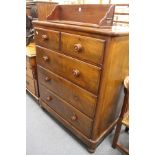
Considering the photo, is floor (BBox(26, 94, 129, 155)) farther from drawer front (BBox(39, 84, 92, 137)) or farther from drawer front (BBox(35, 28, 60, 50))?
drawer front (BBox(35, 28, 60, 50))

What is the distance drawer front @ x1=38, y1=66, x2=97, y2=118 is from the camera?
1145mm

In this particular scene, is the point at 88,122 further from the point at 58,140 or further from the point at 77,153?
the point at 58,140

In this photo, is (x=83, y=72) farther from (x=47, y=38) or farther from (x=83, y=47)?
(x=47, y=38)

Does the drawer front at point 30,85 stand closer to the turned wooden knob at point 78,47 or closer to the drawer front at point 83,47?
the drawer front at point 83,47

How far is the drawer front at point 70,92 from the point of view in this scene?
1145 millimetres

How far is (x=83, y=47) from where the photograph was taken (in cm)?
104

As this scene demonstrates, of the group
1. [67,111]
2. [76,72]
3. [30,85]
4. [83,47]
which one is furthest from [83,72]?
[30,85]

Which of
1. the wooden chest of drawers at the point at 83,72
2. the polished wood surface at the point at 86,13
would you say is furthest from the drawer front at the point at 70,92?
the polished wood surface at the point at 86,13

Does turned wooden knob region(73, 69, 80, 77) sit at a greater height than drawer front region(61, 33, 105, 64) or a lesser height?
lesser

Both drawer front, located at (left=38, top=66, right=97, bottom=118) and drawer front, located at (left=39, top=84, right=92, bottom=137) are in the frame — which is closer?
drawer front, located at (left=38, top=66, right=97, bottom=118)

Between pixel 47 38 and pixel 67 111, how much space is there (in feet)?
2.38

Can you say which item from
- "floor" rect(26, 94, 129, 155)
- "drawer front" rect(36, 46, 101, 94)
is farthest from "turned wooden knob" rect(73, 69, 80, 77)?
"floor" rect(26, 94, 129, 155)

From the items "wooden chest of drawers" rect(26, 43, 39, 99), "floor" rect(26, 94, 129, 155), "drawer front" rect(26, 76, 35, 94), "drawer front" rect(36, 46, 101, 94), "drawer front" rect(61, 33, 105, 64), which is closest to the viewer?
"drawer front" rect(61, 33, 105, 64)

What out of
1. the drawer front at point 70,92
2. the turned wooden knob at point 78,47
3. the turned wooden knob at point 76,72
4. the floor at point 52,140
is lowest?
the floor at point 52,140
